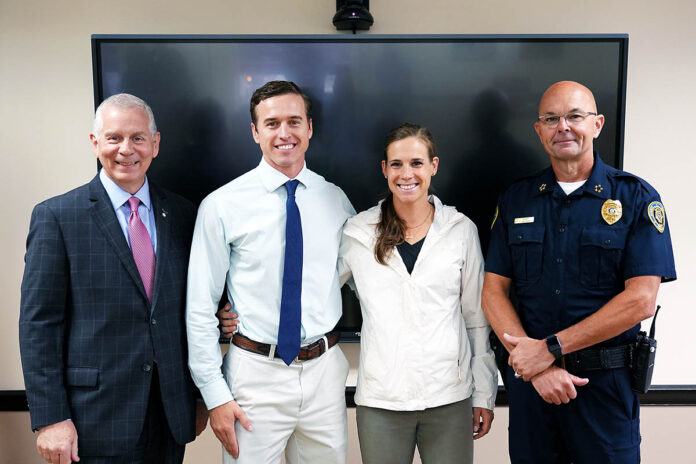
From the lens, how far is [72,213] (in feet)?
5.60

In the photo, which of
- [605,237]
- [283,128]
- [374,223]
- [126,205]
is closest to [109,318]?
[126,205]

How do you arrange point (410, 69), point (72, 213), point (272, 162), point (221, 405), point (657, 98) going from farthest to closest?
point (657, 98)
point (410, 69)
point (272, 162)
point (221, 405)
point (72, 213)

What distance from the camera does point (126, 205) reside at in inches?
72.2

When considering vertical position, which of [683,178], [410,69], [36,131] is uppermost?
[410,69]

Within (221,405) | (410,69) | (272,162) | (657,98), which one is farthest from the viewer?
Answer: (657,98)

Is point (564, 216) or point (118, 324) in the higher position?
point (564, 216)

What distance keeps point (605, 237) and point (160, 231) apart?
1552 mm

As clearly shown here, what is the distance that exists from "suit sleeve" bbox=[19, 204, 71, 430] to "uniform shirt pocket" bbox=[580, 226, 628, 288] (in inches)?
68.8

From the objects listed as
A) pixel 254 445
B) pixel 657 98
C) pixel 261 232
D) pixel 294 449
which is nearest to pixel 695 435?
Result: pixel 657 98

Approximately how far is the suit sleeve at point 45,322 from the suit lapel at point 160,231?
0.27 metres

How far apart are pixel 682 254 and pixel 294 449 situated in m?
2.23

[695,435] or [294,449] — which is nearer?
[294,449]

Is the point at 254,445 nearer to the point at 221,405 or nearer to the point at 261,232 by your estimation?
the point at 221,405

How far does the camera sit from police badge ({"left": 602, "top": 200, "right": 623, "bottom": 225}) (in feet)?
5.99
